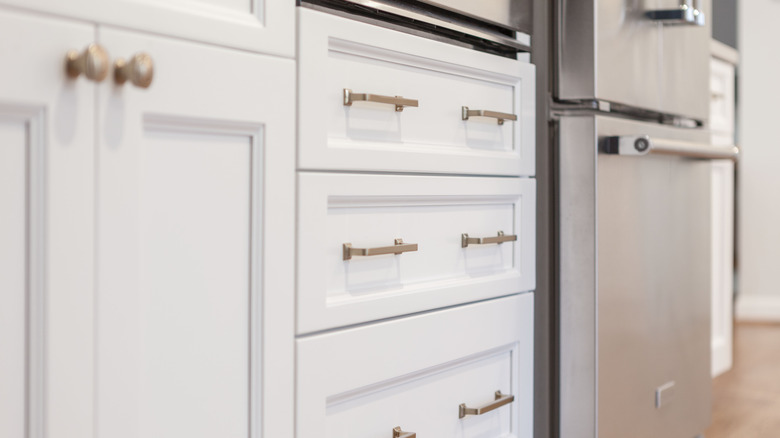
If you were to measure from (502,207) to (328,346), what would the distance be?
423mm

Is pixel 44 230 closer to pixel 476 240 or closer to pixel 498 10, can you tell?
pixel 476 240

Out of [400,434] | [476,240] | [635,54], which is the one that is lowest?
[400,434]

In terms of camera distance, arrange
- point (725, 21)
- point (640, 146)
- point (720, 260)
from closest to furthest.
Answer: point (640, 146) < point (720, 260) < point (725, 21)

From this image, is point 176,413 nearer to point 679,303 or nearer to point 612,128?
point 612,128

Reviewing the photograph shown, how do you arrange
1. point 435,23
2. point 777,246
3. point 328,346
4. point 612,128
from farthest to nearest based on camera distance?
1. point 777,246
2. point 612,128
3. point 435,23
4. point 328,346

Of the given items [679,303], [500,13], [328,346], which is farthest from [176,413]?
[679,303]

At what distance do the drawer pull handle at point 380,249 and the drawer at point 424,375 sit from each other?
93 millimetres

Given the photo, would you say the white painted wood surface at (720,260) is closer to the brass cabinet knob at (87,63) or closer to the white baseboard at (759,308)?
the white baseboard at (759,308)

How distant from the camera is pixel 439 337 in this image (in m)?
1.01

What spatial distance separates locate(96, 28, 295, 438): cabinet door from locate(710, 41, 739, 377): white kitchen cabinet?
6.50 ft

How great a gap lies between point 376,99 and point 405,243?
0.67 ft

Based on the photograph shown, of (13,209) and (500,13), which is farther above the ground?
(500,13)

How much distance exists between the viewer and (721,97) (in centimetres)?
243

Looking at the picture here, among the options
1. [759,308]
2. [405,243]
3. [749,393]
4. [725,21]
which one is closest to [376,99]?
[405,243]
